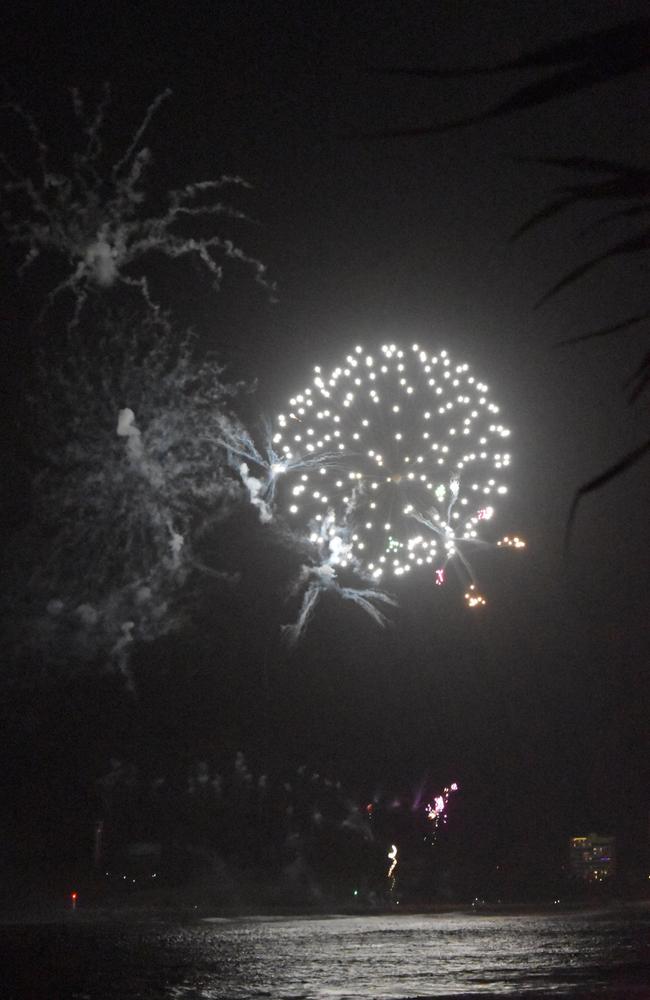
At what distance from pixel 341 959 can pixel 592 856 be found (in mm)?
24515

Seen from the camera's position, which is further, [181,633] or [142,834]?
[181,633]

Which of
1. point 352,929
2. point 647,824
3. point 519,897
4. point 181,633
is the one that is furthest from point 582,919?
point 647,824

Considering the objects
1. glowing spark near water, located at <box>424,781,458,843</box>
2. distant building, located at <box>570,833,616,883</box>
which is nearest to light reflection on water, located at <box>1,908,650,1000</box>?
glowing spark near water, located at <box>424,781,458,843</box>

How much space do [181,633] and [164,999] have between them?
80.5 feet

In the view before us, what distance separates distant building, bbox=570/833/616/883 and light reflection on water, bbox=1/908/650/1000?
15.5 metres

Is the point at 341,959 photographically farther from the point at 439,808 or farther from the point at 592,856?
the point at 592,856

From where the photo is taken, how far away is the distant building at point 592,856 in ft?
119

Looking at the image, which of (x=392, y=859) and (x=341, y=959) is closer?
(x=341, y=959)

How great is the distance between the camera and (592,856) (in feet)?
120

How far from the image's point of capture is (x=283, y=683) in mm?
36250

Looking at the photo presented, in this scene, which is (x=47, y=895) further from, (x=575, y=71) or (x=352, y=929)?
(x=575, y=71)

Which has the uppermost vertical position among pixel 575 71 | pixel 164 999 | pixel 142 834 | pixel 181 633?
pixel 181 633

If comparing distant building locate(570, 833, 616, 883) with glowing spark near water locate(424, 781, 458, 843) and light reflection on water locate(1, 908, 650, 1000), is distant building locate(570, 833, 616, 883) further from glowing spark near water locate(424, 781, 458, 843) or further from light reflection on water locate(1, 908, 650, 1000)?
light reflection on water locate(1, 908, 650, 1000)

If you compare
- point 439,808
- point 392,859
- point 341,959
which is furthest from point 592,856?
point 341,959
